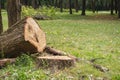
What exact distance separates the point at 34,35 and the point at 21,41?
621 mm

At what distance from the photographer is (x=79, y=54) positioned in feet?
32.7

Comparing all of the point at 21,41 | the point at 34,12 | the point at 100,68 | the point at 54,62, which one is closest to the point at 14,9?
the point at 21,41

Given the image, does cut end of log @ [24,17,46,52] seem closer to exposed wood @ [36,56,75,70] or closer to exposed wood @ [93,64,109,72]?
exposed wood @ [36,56,75,70]

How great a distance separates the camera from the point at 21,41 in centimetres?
837

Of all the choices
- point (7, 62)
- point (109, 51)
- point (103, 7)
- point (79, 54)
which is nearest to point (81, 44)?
point (109, 51)

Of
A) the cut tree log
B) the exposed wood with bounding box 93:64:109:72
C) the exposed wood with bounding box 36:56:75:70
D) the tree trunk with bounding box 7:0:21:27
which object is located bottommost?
the exposed wood with bounding box 93:64:109:72

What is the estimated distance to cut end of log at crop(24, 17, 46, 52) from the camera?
8.51 meters

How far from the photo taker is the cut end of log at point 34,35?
8512 mm

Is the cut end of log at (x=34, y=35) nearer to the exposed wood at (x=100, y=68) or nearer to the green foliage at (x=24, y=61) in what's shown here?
the green foliage at (x=24, y=61)

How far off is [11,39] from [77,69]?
1.97 metres

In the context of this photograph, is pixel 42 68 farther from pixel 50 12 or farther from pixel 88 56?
pixel 50 12

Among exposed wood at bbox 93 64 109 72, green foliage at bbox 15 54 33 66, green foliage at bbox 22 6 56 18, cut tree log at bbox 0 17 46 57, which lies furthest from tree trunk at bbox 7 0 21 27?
green foliage at bbox 22 6 56 18

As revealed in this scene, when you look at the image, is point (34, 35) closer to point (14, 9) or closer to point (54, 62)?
point (54, 62)

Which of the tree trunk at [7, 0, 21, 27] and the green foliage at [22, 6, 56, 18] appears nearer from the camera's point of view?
the tree trunk at [7, 0, 21, 27]
